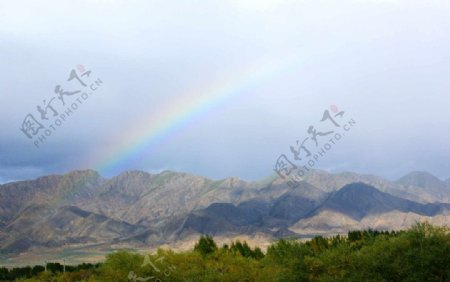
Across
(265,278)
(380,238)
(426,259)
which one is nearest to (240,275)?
(265,278)

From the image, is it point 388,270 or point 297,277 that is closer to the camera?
point 388,270

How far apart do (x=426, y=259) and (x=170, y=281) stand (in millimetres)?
34980

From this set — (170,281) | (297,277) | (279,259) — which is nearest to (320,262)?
(297,277)

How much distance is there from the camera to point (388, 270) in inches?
2483

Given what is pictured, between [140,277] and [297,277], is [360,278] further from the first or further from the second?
[140,277]

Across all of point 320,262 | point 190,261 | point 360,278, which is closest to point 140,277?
point 190,261

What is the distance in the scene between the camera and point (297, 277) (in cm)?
6788

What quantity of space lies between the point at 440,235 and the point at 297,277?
18501mm

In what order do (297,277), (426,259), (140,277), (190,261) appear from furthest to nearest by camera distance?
(190,261) < (140,277) < (297,277) < (426,259)

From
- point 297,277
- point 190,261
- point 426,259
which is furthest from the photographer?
point 190,261

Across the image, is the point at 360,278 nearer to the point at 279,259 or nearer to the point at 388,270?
the point at 388,270

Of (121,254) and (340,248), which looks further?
(121,254)

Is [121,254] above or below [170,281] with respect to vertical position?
above

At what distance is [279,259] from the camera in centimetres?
7612
